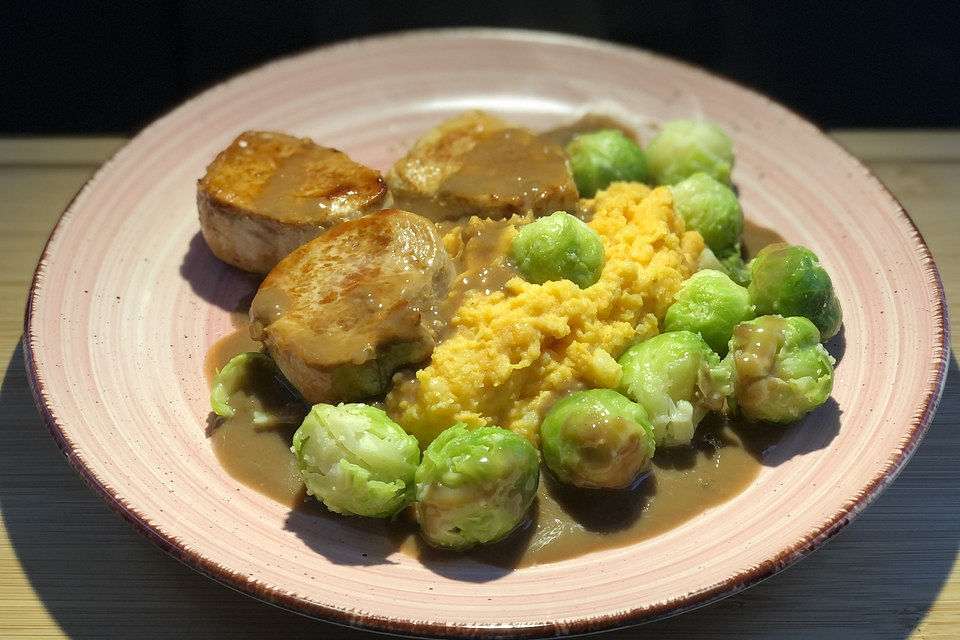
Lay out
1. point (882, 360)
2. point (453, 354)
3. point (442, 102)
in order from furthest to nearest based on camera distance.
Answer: point (442, 102) < point (882, 360) < point (453, 354)

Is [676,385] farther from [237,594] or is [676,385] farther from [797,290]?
[237,594]

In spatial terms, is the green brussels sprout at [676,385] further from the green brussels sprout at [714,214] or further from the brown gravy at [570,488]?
the green brussels sprout at [714,214]

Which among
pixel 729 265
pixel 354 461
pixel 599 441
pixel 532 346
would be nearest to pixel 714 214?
pixel 729 265

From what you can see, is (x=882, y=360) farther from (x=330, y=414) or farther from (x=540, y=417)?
(x=330, y=414)

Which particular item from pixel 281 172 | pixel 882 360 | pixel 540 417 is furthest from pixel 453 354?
pixel 882 360

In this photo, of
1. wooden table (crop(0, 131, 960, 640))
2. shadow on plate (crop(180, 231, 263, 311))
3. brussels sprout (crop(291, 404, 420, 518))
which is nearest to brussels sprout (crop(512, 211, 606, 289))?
brussels sprout (crop(291, 404, 420, 518))
